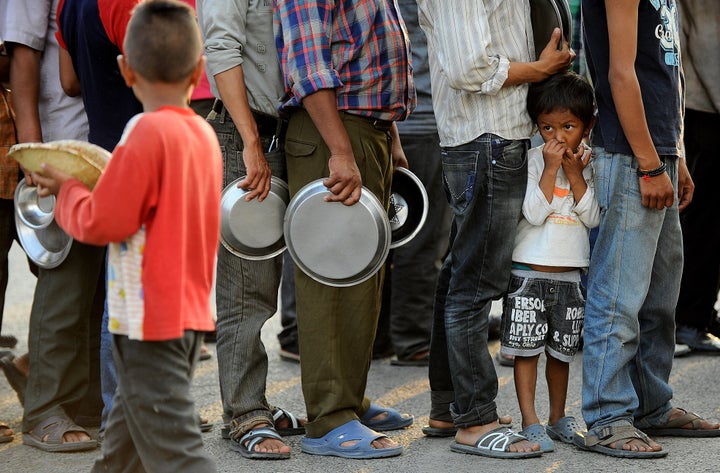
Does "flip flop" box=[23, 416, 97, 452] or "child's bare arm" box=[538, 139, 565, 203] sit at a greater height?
"child's bare arm" box=[538, 139, 565, 203]

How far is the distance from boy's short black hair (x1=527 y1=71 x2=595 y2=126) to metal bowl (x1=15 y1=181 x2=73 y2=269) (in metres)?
1.80

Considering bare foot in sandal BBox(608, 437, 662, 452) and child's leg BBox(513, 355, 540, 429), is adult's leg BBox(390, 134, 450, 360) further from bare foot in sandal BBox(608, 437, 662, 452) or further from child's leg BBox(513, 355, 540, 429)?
bare foot in sandal BBox(608, 437, 662, 452)

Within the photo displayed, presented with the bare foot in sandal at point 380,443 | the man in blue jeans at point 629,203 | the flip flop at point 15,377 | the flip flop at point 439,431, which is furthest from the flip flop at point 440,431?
the flip flop at point 15,377

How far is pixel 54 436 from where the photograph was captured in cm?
421

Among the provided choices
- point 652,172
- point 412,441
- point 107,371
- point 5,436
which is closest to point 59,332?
point 107,371

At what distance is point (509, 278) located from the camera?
411 cm

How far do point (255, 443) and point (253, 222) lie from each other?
81 cm

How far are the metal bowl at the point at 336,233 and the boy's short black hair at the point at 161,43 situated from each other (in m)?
1.11

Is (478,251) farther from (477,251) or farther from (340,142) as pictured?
(340,142)

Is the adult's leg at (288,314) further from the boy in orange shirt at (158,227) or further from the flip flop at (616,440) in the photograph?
the boy in orange shirt at (158,227)

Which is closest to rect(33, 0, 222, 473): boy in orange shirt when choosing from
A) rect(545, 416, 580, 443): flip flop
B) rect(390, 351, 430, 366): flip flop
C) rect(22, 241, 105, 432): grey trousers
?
rect(22, 241, 105, 432): grey trousers

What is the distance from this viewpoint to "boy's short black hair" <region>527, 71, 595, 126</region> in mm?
3961

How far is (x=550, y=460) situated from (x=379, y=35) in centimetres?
164

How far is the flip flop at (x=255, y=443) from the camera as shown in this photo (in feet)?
13.4
